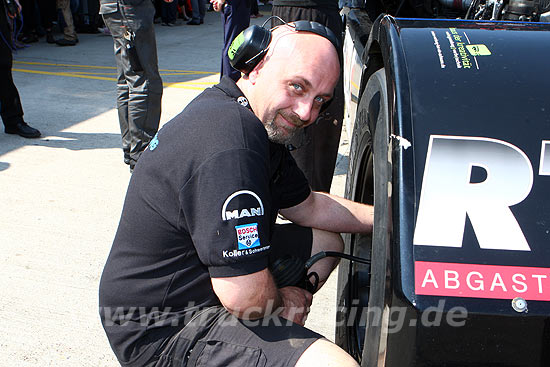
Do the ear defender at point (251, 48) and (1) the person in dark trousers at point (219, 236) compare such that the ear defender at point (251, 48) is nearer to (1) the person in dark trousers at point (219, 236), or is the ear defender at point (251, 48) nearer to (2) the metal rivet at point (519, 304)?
(1) the person in dark trousers at point (219, 236)

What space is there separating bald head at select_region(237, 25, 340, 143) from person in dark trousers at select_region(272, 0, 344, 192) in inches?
58.7

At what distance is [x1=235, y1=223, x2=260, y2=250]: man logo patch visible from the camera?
4.69 ft

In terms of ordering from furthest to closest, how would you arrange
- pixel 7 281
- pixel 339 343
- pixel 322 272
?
pixel 7 281, pixel 322 272, pixel 339 343

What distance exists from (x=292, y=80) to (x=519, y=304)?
2.73 ft

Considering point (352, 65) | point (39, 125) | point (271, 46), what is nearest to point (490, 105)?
point (271, 46)

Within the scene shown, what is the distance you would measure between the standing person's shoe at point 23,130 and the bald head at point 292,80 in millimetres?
3679

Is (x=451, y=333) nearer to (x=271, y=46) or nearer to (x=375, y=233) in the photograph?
(x=375, y=233)

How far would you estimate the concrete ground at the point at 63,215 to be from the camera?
243 cm

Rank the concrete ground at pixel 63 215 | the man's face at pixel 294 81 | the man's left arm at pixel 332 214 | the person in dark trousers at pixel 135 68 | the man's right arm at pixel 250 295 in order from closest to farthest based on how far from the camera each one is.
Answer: the man's right arm at pixel 250 295
the man's face at pixel 294 81
the man's left arm at pixel 332 214
the concrete ground at pixel 63 215
the person in dark trousers at pixel 135 68

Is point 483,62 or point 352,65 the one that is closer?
point 483,62

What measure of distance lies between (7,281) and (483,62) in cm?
239

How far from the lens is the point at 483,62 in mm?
1333

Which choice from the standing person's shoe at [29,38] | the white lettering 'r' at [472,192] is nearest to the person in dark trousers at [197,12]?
the standing person's shoe at [29,38]

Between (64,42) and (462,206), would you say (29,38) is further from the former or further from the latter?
(462,206)
